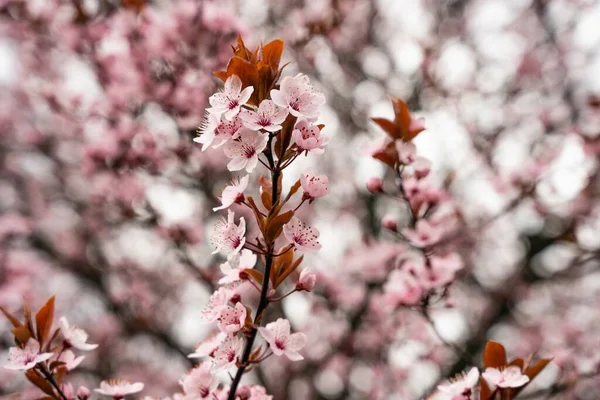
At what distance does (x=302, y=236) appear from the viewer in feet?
3.81

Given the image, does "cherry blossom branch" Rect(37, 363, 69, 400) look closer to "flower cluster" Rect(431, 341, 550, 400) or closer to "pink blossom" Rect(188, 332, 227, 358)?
"pink blossom" Rect(188, 332, 227, 358)

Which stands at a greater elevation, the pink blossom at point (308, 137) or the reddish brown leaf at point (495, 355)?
the pink blossom at point (308, 137)

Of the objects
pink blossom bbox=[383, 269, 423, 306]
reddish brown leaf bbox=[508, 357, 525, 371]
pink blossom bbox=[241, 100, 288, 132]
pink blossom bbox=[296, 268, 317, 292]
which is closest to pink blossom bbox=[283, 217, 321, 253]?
pink blossom bbox=[296, 268, 317, 292]

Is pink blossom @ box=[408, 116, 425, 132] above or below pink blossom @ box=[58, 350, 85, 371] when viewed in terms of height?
above

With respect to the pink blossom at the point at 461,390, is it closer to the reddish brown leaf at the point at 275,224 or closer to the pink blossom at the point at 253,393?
the pink blossom at the point at 253,393

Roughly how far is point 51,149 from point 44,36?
2.65 meters

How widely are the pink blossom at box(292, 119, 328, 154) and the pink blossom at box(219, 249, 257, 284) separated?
316mm

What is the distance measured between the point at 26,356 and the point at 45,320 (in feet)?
0.37

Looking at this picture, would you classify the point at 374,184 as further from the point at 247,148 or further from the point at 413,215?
the point at 247,148

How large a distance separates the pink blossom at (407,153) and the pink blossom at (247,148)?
0.77 meters

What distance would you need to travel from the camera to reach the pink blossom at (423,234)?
1915mm

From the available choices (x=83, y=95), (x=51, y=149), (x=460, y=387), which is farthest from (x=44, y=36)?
(x=460, y=387)

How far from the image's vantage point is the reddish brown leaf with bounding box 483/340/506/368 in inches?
51.4

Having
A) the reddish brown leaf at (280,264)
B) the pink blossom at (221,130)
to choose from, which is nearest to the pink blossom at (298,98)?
the pink blossom at (221,130)
